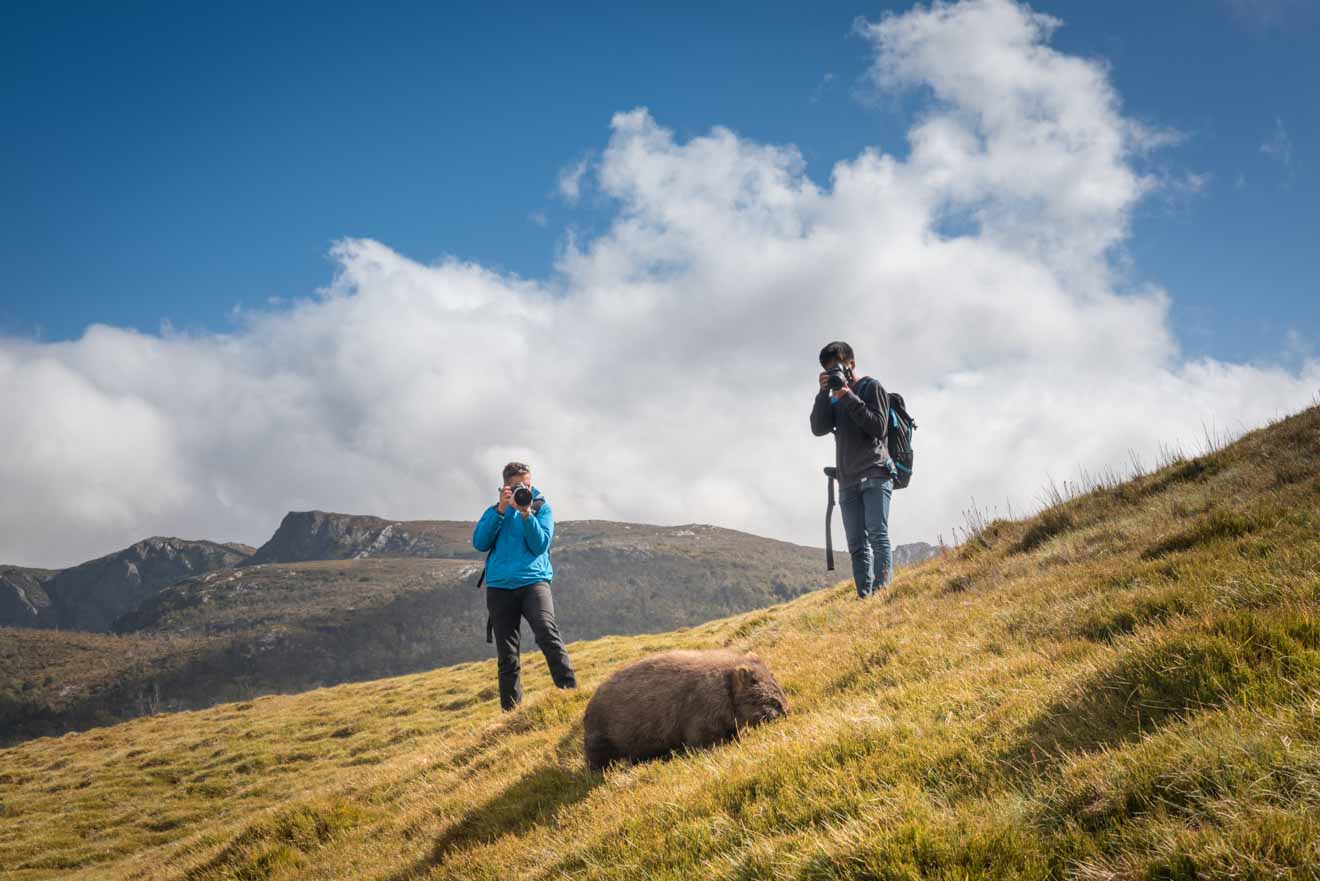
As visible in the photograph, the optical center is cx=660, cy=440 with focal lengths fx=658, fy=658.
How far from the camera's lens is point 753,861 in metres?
3.46

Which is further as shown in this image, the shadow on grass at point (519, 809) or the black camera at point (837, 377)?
the black camera at point (837, 377)

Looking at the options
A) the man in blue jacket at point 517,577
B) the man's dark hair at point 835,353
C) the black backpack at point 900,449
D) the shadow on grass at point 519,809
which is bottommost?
the shadow on grass at point 519,809

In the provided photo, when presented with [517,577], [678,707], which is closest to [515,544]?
[517,577]

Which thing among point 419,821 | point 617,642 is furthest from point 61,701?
point 419,821

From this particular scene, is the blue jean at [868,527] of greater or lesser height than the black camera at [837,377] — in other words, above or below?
below

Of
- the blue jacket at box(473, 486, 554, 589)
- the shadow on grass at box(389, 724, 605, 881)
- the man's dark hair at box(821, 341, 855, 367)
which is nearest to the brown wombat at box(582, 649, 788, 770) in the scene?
the shadow on grass at box(389, 724, 605, 881)

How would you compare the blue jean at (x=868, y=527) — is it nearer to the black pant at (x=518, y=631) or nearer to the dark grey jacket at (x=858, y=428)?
the dark grey jacket at (x=858, y=428)

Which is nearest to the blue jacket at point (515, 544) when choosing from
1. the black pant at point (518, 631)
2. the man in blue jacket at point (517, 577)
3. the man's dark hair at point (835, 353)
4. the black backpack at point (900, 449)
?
the man in blue jacket at point (517, 577)

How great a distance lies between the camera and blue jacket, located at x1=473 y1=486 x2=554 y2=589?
9844 mm

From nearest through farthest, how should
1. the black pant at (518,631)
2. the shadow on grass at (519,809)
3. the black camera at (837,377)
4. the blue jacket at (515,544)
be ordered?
1. the shadow on grass at (519,809)
2. the black pant at (518,631)
3. the blue jacket at (515,544)
4. the black camera at (837,377)

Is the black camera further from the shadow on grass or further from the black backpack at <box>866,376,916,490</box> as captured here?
the shadow on grass

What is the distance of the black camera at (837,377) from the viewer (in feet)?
32.8

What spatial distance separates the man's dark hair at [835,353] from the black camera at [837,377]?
5.7 inches

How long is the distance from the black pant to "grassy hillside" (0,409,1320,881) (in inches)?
25.5
